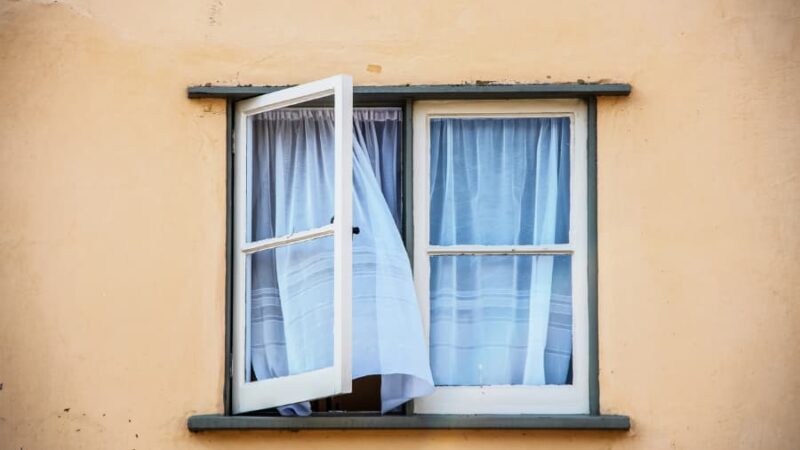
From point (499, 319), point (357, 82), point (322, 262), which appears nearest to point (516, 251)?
point (499, 319)

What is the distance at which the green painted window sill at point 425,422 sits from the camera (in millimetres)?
6406

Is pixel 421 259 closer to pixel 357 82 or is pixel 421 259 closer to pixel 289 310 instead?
pixel 289 310

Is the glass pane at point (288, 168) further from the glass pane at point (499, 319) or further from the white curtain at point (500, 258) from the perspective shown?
the glass pane at point (499, 319)

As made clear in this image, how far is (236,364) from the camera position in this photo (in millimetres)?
6594

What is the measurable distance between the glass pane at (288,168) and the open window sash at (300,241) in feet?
0.18

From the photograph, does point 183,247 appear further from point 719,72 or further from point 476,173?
point 719,72

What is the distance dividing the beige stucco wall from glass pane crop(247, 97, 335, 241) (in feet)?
0.49

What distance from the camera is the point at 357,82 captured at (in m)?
6.70

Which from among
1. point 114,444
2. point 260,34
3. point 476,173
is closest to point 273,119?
point 260,34

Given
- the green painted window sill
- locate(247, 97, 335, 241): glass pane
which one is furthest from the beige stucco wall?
locate(247, 97, 335, 241): glass pane

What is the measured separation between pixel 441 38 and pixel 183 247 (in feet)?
4.30

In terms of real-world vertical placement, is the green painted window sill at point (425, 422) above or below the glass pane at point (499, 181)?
below

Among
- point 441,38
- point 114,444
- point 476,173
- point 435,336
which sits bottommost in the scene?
point 114,444

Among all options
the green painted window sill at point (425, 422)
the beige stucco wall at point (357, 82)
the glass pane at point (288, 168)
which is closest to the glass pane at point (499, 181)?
the beige stucco wall at point (357, 82)
